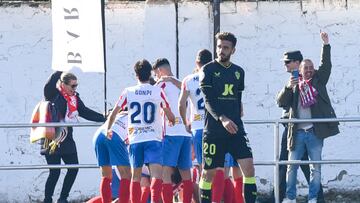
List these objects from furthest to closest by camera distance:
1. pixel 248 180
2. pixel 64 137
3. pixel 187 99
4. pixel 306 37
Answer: pixel 306 37 < pixel 64 137 < pixel 187 99 < pixel 248 180

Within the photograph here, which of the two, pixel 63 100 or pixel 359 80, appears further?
pixel 359 80

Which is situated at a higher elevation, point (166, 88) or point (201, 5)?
point (201, 5)

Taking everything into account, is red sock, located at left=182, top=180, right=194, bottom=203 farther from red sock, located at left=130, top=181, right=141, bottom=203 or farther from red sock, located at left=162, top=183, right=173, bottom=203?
red sock, located at left=130, top=181, right=141, bottom=203

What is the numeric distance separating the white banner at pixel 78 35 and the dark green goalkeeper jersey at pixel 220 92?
8.84ft

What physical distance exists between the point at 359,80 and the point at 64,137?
4711mm

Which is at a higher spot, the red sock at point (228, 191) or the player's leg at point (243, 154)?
the player's leg at point (243, 154)

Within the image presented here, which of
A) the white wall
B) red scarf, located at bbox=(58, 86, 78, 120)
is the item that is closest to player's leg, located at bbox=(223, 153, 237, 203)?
red scarf, located at bbox=(58, 86, 78, 120)

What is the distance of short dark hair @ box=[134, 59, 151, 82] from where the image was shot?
50.5ft

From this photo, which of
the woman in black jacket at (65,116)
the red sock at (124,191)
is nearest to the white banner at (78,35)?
the woman in black jacket at (65,116)

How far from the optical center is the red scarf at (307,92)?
1688 centimetres

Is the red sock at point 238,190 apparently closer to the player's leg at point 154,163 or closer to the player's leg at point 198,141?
the player's leg at point 198,141

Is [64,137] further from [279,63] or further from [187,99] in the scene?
[279,63]

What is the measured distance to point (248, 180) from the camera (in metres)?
14.5

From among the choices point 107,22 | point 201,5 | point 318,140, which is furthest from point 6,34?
point 318,140
